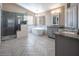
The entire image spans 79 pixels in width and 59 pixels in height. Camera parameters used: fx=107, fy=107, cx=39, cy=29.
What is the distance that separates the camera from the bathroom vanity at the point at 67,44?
94.6 inches

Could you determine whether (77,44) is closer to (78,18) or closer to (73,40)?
(73,40)

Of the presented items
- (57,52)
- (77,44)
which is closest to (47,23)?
(57,52)

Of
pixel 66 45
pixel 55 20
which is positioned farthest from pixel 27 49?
pixel 55 20

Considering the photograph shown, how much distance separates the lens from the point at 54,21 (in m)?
9.16

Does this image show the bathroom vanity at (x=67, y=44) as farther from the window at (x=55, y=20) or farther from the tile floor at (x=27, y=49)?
the window at (x=55, y=20)

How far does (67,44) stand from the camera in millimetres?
2650

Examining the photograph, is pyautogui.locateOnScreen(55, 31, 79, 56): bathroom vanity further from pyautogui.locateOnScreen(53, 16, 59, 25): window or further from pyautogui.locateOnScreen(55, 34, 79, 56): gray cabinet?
pyautogui.locateOnScreen(53, 16, 59, 25): window

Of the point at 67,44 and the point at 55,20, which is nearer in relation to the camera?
the point at 67,44

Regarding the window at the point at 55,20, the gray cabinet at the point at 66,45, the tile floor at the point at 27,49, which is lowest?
the tile floor at the point at 27,49

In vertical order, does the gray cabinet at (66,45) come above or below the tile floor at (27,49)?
above

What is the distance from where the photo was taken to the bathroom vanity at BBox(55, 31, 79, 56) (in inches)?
94.6

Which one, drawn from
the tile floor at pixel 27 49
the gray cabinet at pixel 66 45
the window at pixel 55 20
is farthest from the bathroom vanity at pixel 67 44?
the window at pixel 55 20

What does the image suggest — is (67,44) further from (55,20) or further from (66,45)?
(55,20)

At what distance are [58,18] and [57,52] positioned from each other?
554cm
